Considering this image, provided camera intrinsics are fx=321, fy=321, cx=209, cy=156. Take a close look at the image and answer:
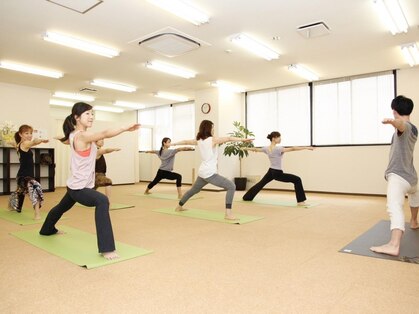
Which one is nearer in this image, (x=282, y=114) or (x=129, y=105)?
(x=282, y=114)

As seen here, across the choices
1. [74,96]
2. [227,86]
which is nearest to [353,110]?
[227,86]

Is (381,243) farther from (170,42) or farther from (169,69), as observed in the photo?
(169,69)

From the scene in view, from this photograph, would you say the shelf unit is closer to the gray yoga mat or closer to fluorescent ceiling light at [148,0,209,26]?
fluorescent ceiling light at [148,0,209,26]

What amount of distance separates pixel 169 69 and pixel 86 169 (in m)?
4.27

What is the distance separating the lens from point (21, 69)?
645 cm

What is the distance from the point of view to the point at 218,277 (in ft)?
7.20

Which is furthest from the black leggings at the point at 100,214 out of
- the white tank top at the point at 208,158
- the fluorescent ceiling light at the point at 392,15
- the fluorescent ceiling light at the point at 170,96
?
the fluorescent ceiling light at the point at 170,96

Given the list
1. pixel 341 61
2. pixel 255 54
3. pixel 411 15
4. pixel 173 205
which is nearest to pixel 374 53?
pixel 341 61

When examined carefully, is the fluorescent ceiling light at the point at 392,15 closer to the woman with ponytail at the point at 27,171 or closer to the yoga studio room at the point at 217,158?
the yoga studio room at the point at 217,158

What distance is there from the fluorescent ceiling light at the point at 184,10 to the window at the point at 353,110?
15.0ft

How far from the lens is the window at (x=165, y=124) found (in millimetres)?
10461

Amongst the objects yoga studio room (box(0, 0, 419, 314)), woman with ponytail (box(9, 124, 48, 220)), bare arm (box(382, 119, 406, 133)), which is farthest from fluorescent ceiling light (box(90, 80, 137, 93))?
bare arm (box(382, 119, 406, 133))

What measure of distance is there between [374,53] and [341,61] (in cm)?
62

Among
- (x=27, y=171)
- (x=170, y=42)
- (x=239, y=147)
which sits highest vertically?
(x=170, y=42)
